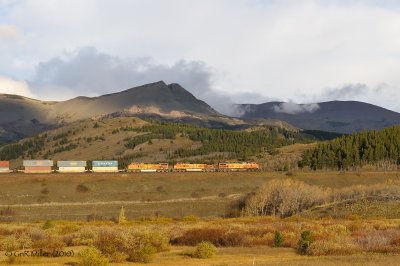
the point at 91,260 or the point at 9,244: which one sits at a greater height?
the point at 91,260

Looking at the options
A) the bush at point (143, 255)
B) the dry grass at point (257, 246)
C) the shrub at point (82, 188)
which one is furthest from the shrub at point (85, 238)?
the shrub at point (82, 188)

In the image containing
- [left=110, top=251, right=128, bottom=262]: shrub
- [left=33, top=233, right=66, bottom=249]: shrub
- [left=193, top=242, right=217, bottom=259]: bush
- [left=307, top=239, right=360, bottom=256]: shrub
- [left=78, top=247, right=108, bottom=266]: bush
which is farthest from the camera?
[left=33, top=233, right=66, bottom=249]: shrub

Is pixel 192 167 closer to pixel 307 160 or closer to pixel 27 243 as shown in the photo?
pixel 307 160

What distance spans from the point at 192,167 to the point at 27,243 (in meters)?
141

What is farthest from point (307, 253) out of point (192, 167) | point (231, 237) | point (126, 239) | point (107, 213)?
point (192, 167)

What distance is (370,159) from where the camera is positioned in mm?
173750

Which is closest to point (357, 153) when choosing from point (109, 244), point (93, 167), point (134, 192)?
point (93, 167)

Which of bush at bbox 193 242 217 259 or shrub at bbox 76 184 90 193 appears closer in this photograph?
bush at bbox 193 242 217 259

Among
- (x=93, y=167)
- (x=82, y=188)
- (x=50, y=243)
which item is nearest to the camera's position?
(x=50, y=243)

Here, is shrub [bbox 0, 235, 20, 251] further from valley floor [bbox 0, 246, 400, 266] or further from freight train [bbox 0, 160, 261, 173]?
freight train [bbox 0, 160, 261, 173]

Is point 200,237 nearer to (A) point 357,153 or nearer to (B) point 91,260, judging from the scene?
(B) point 91,260

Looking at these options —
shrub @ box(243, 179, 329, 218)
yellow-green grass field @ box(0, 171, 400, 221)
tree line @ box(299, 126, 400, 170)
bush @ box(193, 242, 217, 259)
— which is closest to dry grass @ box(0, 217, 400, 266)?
bush @ box(193, 242, 217, 259)

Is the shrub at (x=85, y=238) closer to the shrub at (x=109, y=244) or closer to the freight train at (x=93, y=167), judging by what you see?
the shrub at (x=109, y=244)

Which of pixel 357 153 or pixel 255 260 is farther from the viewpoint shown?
pixel 357 153
